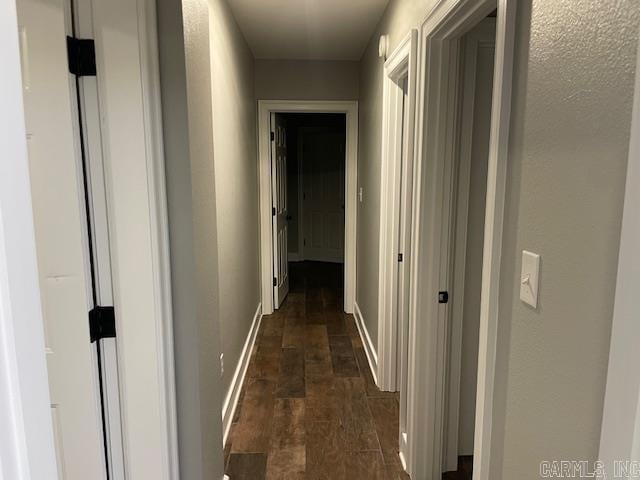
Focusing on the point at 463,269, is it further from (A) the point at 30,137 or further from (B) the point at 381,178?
(A) the point at 30,137

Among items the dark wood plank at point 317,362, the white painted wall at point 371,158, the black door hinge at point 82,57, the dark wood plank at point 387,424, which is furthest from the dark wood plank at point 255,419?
the black door hinge at point 82,57

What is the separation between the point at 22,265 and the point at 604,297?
0.87m

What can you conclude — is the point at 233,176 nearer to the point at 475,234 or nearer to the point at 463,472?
the point at 475,234

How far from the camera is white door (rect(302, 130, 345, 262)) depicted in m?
6.79

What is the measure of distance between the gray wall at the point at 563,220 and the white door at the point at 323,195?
228 inches

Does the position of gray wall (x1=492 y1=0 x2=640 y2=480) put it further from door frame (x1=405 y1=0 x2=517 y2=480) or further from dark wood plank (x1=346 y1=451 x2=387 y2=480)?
dark wood plank (x1=346 y1=451 x2=387 y2=480)

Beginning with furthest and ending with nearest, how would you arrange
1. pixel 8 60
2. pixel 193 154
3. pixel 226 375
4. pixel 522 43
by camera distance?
pixel 226 375
pixel 193 154
pixel 522 43
pixel 8 60

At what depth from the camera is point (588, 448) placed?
0.79m

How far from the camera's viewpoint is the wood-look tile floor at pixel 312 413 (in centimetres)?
219

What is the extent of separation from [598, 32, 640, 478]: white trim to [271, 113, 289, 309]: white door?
382 centimetres

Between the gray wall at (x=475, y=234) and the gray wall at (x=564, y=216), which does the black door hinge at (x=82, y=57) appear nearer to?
the gray wall at (x=564, y=216)

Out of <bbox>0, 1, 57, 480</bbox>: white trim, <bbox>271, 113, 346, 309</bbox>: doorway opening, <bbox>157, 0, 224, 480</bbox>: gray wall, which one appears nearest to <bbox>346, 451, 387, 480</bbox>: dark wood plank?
<bbox>157, 0, 224, 480</bbox>: gray wall

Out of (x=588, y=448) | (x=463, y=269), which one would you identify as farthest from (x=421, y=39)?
(x=588, y=448)

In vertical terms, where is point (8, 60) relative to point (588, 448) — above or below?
above
